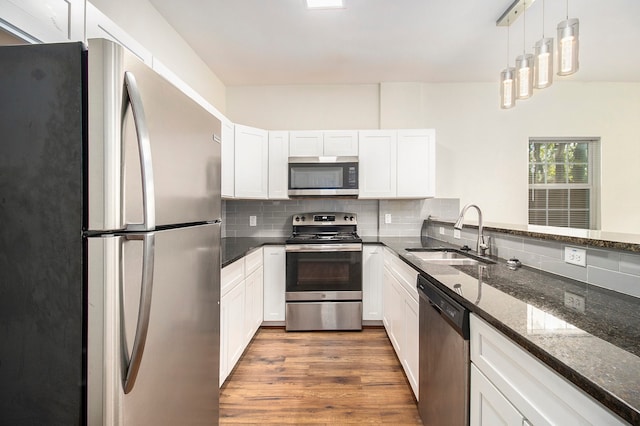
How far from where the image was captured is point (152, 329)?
A: 3.12ft

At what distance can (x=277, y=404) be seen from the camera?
194 cm

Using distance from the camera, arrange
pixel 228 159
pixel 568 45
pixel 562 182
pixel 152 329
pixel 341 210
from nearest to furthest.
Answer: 1. pixel 152 329
2. pixel 568 45
3. pixel 228 159
4. pixel 341 210
5. pixel 562 182

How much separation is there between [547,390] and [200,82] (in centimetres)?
337

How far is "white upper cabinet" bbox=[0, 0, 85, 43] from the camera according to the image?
35.2 inches

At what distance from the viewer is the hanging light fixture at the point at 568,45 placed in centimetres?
158

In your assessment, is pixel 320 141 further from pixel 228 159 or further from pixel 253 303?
pixel 253 303

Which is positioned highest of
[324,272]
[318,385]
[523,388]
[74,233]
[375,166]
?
[375,166]

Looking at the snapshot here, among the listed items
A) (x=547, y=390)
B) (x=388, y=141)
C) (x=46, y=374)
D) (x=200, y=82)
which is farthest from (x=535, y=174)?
(x=46, y=374)

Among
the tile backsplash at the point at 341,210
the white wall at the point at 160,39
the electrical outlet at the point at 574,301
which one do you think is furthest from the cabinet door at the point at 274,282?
the electrical outlet at the point at 574,301

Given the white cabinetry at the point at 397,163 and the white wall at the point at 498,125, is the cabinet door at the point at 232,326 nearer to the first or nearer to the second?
the white cabinetry at the point at 397,163

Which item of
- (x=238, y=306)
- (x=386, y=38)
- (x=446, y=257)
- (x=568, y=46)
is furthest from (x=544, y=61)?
(x=238, y=306)

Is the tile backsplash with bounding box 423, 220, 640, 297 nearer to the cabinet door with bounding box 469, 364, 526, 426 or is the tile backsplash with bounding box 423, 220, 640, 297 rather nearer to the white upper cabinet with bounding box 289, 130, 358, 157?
the cabinet door with bounding box 469, 364, 526, 426

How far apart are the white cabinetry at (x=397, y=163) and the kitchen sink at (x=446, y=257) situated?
0.92m

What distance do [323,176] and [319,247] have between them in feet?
2.53
